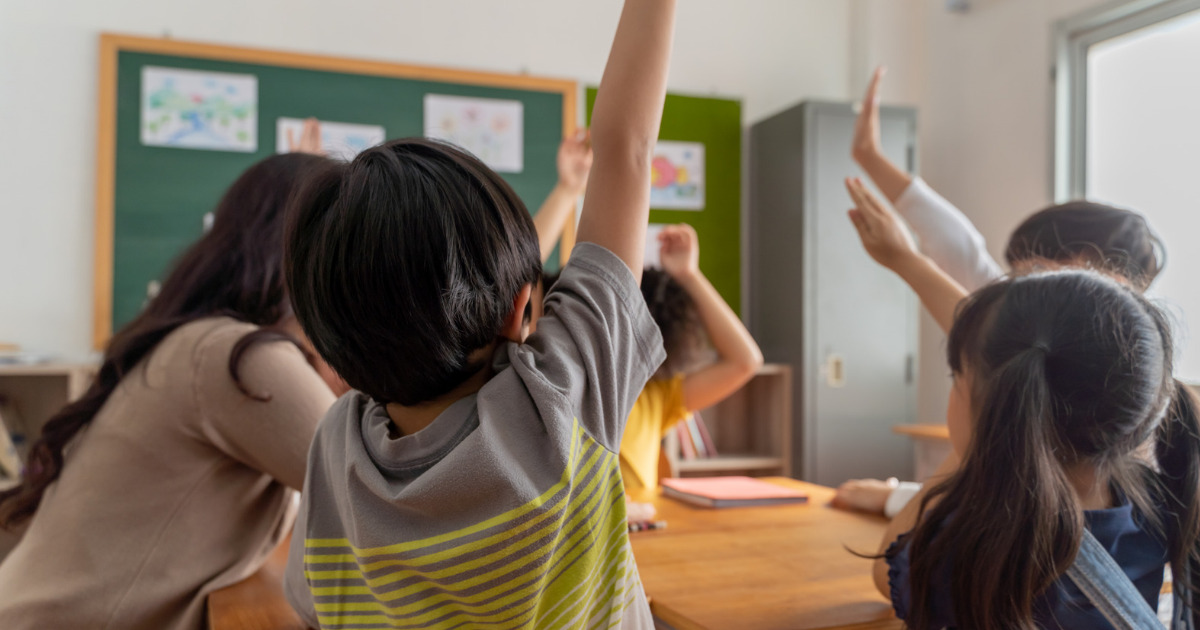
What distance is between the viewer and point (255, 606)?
1101 millimetres

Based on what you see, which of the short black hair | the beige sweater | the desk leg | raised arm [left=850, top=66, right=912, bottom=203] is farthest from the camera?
the desk leg

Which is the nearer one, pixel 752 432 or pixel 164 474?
pixel 164 474

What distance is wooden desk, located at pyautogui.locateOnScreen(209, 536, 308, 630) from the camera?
1.03 metres

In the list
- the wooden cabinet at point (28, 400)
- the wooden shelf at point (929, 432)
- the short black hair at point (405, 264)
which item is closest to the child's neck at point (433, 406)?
the short black hair at point (405, 264)

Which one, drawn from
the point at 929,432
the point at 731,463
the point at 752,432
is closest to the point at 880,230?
the point at 929,432

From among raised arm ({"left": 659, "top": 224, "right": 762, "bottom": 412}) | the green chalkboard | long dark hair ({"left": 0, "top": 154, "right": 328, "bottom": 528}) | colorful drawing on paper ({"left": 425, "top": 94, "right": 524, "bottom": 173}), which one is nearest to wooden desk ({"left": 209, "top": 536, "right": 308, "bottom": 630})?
long dark hair ({"left": 0, "top": 154, "right": 328, "bottom": 528})

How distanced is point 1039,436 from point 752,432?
3139 millimetres

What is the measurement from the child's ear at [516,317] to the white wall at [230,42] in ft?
10.0

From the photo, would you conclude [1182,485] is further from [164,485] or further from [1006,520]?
[164,485]

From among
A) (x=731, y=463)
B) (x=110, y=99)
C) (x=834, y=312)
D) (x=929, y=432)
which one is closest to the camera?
(x=929, y=432)

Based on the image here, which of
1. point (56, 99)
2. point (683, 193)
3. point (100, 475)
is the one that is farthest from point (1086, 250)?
point (56, 99)

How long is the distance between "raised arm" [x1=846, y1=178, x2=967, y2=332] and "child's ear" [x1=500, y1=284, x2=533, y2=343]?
0.72 meters

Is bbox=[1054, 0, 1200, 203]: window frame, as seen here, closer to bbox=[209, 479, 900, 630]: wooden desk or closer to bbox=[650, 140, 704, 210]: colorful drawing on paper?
bbox=[650, 140, 704, 210]: colorful drawing on paper

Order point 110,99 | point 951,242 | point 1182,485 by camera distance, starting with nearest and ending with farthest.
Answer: point 1182,485, point 951,242, point 110,99
